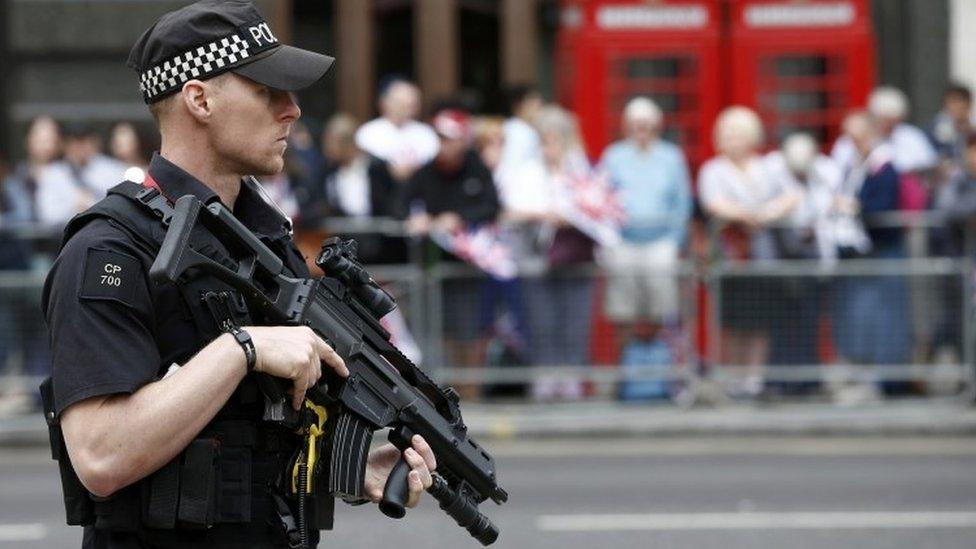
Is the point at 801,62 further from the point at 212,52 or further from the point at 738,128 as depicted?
the point at 212,52

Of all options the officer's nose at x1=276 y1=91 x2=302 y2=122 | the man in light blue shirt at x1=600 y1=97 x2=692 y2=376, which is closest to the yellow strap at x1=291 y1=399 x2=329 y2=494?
the officer's nose at x1=276 y1=91 x2=302 y2=122

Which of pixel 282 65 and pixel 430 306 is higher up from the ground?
pixel 282 65

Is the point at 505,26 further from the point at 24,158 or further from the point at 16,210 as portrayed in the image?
the point at 16,210

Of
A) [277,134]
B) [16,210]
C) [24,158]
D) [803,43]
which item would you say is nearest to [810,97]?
[803,43]

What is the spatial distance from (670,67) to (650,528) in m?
6.46

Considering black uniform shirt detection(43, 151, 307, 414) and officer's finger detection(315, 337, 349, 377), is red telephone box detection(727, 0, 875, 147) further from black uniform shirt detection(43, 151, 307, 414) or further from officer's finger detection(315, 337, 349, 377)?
black uniform shirt detection(43, 151, 307, 414)

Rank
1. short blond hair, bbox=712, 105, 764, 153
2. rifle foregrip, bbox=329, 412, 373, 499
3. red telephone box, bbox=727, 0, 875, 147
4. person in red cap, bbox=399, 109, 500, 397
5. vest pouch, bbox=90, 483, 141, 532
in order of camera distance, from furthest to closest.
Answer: red telephone box, bbox=727, 0, 875, 147
short blond hair, bbox=712, 105, 764, 153
person in red cap, bbox=399, 109, 500, 397
rifle foregrip, bbox=329, 412, 373, 499
vest pouch, bbox=90, 483, 141, 532

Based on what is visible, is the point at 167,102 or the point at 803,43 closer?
the point at 167,102

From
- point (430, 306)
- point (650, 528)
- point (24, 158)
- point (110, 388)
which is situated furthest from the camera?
point (24, 158)

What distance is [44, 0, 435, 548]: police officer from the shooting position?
10.4 ft

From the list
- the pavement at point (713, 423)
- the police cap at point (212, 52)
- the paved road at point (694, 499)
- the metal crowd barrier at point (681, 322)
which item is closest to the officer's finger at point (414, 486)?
the police cap at point (212, 52)

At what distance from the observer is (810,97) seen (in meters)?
14.5

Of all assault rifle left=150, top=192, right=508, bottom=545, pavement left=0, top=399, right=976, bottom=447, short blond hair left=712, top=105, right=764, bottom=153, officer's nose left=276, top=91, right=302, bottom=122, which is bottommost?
pavement left=0, top=399, right=976, bottom=447

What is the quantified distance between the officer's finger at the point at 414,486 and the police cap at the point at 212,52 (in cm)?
79
